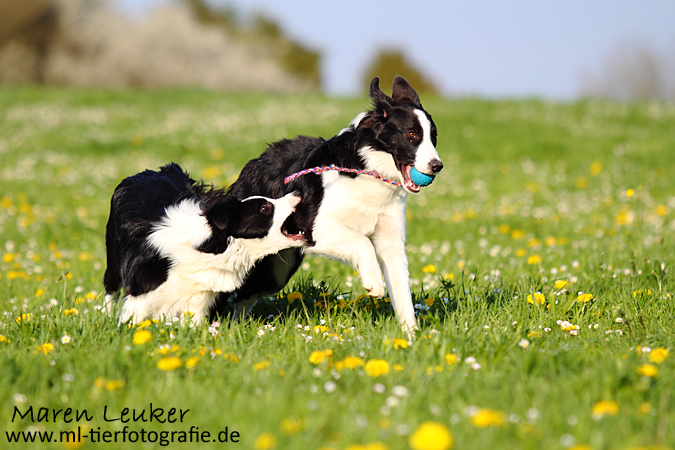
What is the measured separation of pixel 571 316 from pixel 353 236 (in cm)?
143

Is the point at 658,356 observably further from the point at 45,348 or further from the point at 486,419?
the point at 45,348

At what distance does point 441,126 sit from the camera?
1480 centimetres

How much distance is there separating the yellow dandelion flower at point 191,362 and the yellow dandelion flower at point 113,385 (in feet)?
0.91

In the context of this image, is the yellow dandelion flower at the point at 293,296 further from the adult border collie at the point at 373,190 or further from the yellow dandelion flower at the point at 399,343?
the yellow dandelion flower at the point at 399,343

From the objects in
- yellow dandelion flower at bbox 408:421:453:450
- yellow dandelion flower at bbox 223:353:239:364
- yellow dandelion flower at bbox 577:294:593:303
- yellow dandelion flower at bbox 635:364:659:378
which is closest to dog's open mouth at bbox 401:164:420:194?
yellow dandelion flower at bbox 577:294:593:303

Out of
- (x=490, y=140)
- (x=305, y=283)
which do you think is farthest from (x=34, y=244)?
(x=490, y=140)

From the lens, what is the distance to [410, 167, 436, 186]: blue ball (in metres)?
3.34

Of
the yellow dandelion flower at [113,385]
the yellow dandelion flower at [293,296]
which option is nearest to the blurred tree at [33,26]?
the yellow dandelion flower at [293,296]

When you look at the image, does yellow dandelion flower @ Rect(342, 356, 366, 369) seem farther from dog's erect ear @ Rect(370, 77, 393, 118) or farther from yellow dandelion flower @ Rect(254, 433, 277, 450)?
dog's erect ear @ Rect(370, 77, 393, 118)

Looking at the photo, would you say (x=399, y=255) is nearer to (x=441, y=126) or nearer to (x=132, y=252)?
(x=132, y=252)

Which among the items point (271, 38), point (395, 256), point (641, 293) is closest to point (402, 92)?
point (395, 256)

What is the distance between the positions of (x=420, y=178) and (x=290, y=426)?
1.76 meters

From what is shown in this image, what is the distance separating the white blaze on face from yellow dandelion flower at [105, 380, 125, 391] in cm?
188

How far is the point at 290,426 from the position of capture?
2.05 meters
